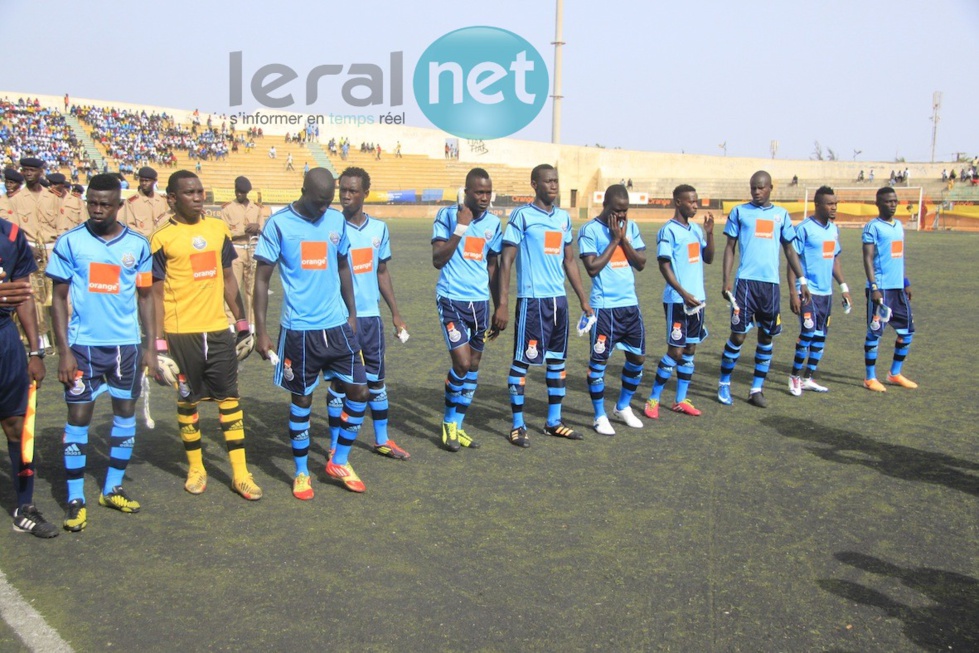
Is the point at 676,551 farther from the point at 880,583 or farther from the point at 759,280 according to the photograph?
the point at 759,280

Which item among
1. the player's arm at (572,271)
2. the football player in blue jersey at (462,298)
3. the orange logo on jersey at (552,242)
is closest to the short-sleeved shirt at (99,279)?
the football player in blue jersey at (462,298)

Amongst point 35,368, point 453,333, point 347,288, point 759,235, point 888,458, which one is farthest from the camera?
point 759,235

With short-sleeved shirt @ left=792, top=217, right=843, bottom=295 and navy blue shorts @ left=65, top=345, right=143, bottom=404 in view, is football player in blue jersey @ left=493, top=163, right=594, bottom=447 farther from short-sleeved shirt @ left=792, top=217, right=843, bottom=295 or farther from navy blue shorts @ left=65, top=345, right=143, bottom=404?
short-sleeved shirt @ left=792, top=217, right=843, bottom=295

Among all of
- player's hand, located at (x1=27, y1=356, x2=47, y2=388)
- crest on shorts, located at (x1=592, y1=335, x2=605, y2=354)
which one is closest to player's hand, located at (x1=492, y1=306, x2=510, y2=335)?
crest on shorts, located at (x1=592, y1=335, x2=605, y2=354)

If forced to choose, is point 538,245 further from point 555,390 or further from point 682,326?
point 682,326

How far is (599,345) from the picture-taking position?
7707 mm

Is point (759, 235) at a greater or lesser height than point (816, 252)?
greater

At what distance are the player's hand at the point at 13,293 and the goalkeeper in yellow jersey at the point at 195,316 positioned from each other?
995mm

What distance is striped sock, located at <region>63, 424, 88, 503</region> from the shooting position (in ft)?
17.6

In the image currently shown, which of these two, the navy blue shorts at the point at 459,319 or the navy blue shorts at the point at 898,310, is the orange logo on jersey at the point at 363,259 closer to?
the navy blue shorts at the point at 459,319

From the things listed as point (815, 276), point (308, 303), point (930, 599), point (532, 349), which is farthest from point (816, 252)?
point (308, 303)

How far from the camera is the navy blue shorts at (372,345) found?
269 inches

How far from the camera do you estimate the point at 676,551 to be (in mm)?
4938

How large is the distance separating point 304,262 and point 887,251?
24.1 ft
